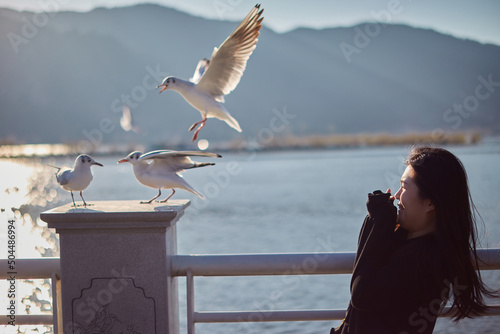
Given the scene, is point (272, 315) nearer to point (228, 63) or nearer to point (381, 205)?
point (381, 205)

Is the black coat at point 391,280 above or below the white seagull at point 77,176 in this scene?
below

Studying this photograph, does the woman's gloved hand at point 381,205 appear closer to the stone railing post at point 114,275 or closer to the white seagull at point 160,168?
the stone railing post at point 114,275

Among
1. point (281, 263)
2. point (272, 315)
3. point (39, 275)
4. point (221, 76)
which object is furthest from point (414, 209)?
point (221, 76)

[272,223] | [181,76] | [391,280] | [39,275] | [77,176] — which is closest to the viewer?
[391,280]

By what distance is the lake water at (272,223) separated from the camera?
10.0 m

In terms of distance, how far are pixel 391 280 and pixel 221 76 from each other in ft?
7.92

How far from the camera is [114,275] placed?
7.69 feet

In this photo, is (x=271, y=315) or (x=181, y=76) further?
(x=181, y=76)

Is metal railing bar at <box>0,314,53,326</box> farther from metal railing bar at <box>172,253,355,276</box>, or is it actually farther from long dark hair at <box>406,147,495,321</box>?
long dark hair at <box>406,147,495,321</box>

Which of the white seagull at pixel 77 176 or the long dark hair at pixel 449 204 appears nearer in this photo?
the long dark hair at pixel 449 204

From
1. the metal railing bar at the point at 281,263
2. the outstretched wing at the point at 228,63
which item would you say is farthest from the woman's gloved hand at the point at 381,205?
the outstretched wing at the point at 228,63

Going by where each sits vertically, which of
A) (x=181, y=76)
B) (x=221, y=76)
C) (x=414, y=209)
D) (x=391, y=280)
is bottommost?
(x=391, y=280)

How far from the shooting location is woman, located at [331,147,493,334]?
5.81 feet

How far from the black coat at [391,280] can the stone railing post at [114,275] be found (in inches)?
35.5
